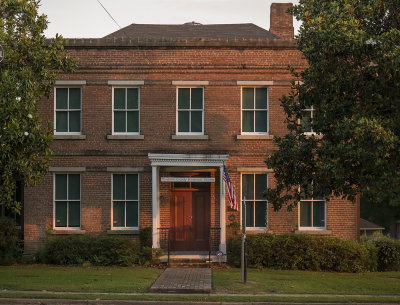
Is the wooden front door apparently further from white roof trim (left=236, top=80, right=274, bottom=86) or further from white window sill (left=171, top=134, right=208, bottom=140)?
white roof trim (left=236, top=80, right=274, bottom=86)

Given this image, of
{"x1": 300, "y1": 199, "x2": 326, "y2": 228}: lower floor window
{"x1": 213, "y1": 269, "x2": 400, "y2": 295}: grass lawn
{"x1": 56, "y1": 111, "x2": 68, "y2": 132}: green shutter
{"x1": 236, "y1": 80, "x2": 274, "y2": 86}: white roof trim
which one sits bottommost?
{"x1": 213, "y1": 269, "x2": 400, "y2": 295}: grass lawn

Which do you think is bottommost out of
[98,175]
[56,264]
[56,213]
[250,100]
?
[56,264]

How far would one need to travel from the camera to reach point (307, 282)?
50.8 ft

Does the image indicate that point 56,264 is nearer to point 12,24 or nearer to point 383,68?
point 12,24

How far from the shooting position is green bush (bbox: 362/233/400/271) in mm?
19172

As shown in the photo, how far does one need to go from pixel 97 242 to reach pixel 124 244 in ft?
3.00

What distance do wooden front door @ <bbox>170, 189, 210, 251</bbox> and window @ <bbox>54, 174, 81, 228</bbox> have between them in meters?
3.36

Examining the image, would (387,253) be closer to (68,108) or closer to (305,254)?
(305,254)

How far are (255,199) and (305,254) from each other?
2.81 metres

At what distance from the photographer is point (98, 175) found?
2025cm

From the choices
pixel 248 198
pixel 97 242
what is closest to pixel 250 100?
pixel 248 198

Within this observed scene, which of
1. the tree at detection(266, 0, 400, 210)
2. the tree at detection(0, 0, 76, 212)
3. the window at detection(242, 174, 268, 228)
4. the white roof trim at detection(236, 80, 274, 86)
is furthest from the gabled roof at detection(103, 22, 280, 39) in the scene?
the tree at detection(266, 0, 400, 210)

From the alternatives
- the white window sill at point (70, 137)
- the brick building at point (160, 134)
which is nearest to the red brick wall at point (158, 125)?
the brick building at point (160, 134)

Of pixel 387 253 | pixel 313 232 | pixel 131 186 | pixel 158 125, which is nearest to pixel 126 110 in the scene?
pixel 158 125
